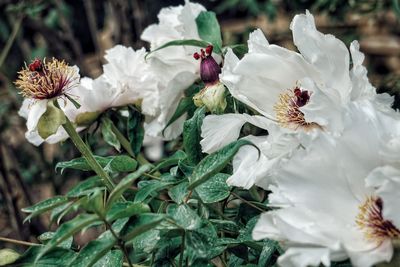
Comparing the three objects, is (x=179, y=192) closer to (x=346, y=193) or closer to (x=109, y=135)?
(x=346, y=193)

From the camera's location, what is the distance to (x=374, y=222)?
1.91ft

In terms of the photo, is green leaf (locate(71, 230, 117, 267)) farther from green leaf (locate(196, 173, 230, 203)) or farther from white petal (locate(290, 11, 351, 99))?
white petal (locate(290, 11, 351, 99))

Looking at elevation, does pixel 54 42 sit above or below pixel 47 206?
below

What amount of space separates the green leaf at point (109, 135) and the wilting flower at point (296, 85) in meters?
0.22

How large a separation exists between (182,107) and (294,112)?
0.60 feet

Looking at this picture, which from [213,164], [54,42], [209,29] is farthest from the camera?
[54,42]

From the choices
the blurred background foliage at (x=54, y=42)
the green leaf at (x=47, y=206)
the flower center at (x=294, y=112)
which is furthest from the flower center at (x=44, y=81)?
the blurred background foliage at (x=54, y=42)

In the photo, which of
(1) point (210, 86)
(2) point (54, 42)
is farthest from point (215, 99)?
(2) point (54, 42)

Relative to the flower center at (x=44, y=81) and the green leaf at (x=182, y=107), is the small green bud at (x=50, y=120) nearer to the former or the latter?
the flower center at (x=44, y=81)

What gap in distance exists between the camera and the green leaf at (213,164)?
2.04ft

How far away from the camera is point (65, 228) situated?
59 centimetres

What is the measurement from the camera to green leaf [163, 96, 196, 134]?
0.86 meters

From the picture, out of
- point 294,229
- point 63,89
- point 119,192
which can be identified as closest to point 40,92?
point 63,89

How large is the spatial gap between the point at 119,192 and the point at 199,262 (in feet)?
0.31
